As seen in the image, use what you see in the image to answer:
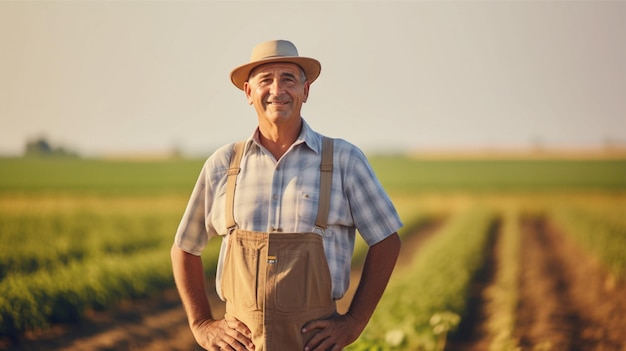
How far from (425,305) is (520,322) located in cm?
145

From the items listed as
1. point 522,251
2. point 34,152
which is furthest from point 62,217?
point 34,152

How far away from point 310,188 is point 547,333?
5.40m

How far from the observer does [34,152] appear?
6419 cm

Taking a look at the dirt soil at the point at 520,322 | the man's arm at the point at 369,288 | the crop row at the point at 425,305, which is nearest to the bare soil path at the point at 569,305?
the dirt soil at the point at 520,322

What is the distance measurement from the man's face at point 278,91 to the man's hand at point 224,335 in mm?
755

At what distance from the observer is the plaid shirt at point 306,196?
228 cm

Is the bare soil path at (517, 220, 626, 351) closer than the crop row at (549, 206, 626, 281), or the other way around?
the bare soil path at (517, 220, 626, 351)

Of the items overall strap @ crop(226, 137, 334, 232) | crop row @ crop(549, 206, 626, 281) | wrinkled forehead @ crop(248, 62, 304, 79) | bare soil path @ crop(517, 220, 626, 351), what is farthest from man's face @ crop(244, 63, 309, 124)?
crop row @ crop(549, 206, 626, 281)

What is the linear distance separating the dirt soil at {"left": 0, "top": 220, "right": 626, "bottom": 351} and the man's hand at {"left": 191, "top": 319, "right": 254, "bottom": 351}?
294cm

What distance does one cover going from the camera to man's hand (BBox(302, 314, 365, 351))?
2.22 meters

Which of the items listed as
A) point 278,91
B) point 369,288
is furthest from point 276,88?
point 369,288

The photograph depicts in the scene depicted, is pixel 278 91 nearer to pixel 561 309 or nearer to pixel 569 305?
pixel 561 309

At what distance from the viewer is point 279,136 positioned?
2381 millimetres

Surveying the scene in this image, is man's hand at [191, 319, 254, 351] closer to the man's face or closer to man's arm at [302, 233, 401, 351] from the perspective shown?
man's arm at [302, 233, 401, 351]
